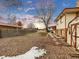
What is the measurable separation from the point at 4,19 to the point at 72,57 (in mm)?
40727

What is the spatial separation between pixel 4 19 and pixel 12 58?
3975cm

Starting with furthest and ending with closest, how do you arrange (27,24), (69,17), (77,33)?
(27,24) < (69,17) < (77,33)

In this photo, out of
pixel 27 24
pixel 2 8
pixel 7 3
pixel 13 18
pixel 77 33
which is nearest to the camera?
pixel 77 33

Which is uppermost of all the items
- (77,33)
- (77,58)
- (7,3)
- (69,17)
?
(7,3)

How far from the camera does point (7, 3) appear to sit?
131 feet

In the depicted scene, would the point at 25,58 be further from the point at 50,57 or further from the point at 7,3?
the point at 7,3

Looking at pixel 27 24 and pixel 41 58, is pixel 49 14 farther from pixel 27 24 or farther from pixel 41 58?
pixel 41 58

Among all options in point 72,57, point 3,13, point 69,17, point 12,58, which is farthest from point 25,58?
point 3,13

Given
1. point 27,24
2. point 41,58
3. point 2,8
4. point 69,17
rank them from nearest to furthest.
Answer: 1. point 41,58
2. point 69,17
3. point 2,8
4. point 27,24

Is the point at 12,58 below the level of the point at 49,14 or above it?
below

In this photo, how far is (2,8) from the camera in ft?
142

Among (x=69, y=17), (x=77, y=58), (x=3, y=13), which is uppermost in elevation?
(x=3, y=13)

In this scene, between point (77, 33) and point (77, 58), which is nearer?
point (77, 58)

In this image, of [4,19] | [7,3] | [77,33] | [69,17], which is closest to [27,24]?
[4,19]
